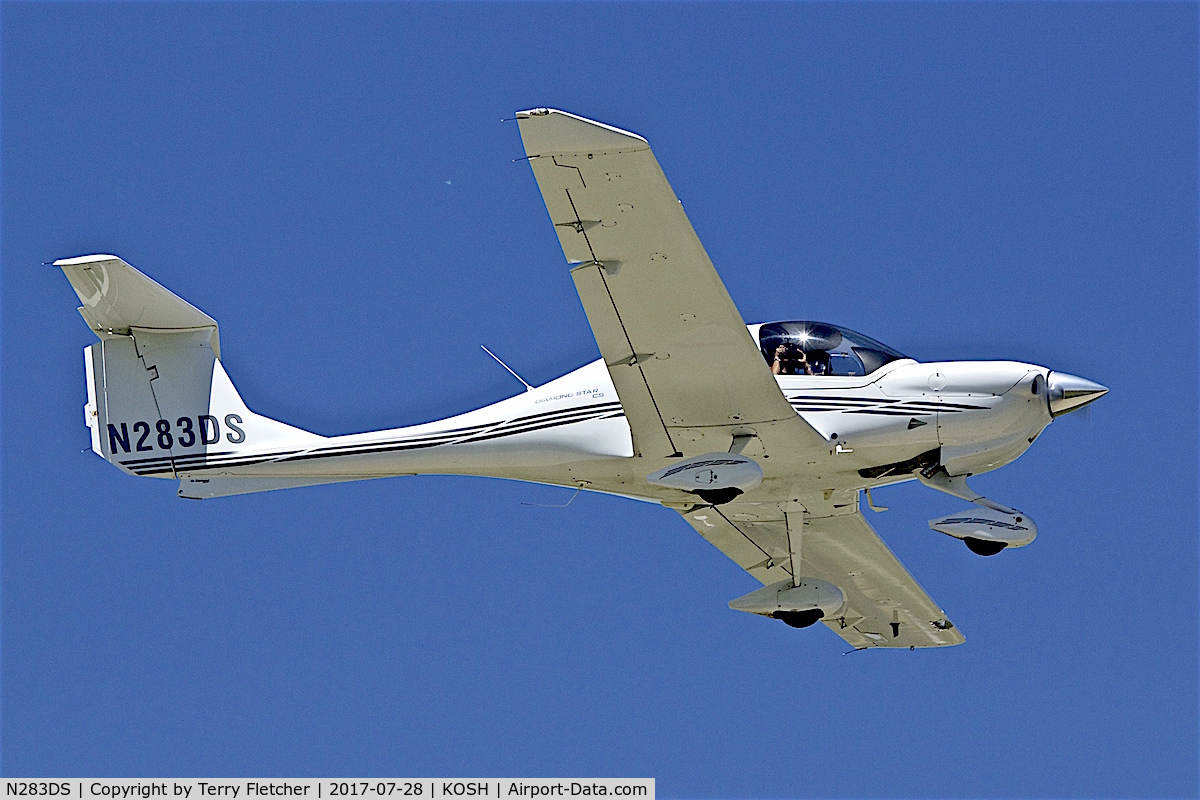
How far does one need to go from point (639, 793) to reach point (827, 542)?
4833 millimetres

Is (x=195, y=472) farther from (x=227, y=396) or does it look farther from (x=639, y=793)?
(x=639, y=793)

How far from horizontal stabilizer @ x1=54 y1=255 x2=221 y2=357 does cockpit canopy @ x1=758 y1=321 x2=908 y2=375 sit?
6539 millimetres

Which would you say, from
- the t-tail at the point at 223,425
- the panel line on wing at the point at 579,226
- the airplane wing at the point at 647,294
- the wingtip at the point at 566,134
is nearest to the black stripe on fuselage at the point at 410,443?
the t-tail at the point at 223,425

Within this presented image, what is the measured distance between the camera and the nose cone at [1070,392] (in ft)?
48.1

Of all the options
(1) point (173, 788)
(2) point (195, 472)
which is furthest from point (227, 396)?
(1) point (173, 788)

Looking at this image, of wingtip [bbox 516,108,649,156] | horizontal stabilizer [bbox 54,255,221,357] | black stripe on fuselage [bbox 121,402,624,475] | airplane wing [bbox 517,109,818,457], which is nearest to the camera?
wingtip [bbox 516,108,649,156]

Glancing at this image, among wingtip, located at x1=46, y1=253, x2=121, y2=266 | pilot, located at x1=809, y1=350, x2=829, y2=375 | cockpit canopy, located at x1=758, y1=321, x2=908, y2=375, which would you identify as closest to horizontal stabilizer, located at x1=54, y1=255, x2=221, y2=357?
wingtip, located at x1=46, y1=253, x2=121, y2=266

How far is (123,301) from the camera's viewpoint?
16.6m

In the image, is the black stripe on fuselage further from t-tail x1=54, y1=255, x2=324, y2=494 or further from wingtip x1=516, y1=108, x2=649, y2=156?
wingtip x1=516, y1=108, x2=649, y2=156

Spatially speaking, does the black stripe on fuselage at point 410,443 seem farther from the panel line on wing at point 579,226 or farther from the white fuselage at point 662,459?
the panel line on wing at point 579,226
